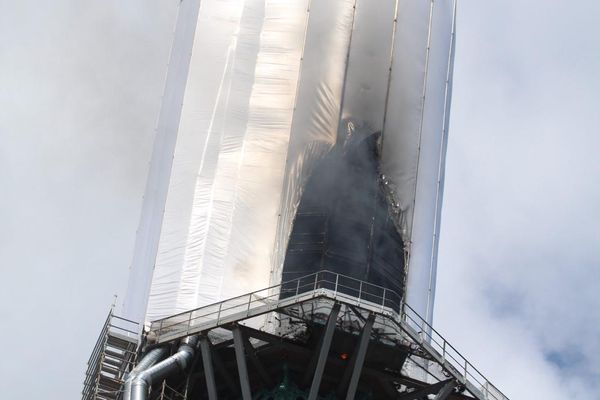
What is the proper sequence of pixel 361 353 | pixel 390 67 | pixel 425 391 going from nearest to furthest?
pixel 361 353, pixel 425 391, pixel 390 67

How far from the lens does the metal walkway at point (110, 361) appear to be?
53125 millimetres

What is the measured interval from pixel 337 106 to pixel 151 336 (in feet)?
40.6

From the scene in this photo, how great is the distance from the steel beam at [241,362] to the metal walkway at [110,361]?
4932 mm

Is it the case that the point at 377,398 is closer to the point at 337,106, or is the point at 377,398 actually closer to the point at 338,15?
the point at 337,106

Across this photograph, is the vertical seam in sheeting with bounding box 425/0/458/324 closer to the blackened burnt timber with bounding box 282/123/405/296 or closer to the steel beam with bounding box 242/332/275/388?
the blackened burnt timber with bounding box 282/123/405/296

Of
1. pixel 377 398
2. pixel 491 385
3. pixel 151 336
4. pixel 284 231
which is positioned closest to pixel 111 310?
pixel 151 336

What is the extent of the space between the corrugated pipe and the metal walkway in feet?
6.28

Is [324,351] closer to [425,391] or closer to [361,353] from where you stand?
[361,353]

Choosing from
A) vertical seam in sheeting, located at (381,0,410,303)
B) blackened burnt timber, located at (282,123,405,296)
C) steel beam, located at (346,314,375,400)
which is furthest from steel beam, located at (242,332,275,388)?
vertical seam in sheeting, located at (381,0,410,303)

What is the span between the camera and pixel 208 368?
5022 centimetres

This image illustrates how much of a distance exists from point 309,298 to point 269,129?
10730mm

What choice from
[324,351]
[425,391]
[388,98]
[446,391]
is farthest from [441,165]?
[324,351]

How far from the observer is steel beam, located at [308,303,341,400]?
48.8 m

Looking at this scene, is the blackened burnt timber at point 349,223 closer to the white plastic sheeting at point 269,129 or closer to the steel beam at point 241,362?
the white plastic sheeting at point 269,129
